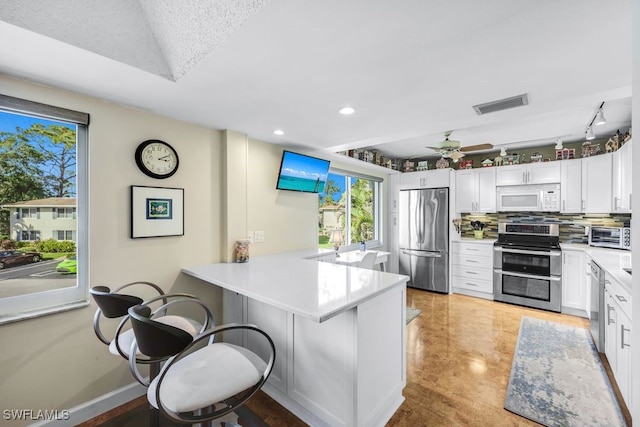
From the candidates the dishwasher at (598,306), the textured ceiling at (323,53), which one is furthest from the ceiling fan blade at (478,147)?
the textured ceiling at (323,53)

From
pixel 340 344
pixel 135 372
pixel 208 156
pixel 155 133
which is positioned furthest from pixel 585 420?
pixel 155 133

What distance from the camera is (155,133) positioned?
7.20 ft

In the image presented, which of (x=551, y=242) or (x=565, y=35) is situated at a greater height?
(x=565, y=35)

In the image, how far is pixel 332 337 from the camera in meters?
1.66

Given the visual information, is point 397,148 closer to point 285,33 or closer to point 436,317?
point 436,317

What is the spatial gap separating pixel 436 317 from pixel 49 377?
3.72 meters

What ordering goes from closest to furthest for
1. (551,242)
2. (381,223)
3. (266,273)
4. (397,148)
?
(266,273) → (551,242) → (397,148) → (381,223)

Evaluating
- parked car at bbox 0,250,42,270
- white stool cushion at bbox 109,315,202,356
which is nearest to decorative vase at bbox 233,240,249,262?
white stool cushion at bbox 109,315,202,356

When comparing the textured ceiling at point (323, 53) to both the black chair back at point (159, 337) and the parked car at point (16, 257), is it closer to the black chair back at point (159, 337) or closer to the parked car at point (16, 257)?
the parked car at point (16, 257)

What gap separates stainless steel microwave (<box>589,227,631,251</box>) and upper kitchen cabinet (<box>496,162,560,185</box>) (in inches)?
32.3

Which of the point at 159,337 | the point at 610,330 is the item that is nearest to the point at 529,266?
the point at 610,330

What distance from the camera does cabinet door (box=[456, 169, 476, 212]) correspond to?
15.1 ft

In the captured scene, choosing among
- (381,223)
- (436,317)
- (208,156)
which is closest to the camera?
(208,156)

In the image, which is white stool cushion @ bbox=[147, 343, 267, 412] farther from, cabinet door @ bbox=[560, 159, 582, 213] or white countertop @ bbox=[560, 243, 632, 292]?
cabinet door @ bbox=[560, 159, 582, 213]
